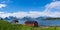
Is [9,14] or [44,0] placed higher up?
[44,0]

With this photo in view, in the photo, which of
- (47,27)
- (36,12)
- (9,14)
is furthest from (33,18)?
(9,14)

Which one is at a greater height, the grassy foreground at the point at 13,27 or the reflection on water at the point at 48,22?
the reflection on water at the point at 48,22

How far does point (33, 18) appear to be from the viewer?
11.3ft

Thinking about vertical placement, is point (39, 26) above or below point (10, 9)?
below

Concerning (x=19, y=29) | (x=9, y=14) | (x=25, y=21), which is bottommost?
(x=19, y=29)

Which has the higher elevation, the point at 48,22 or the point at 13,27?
the point at 48,22

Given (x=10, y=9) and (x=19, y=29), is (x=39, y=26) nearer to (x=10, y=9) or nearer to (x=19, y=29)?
(x=19, y=29)

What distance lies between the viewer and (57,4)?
135 inches

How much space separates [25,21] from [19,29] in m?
0.28

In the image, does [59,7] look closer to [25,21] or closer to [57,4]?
[57,4]

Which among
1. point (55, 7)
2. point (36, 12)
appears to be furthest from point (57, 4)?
point (36, 12)

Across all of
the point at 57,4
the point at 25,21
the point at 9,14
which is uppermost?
the point at 57,4

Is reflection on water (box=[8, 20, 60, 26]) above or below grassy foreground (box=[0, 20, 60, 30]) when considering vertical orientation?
above

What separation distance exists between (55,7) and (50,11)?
0.19 meters
